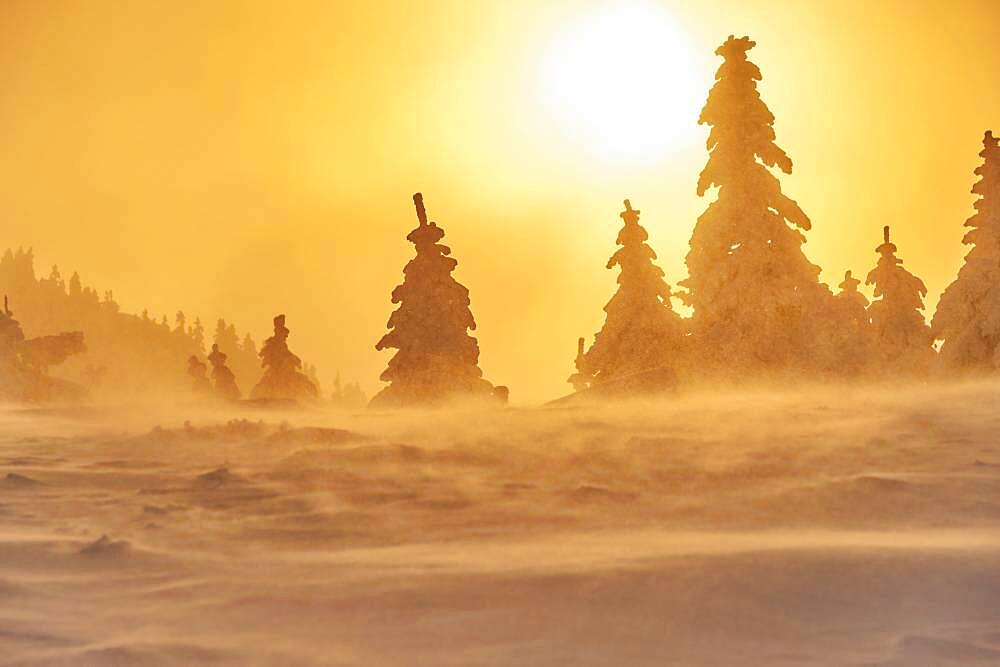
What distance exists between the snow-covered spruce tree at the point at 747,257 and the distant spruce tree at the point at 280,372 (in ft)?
109

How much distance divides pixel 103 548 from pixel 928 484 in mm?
6694

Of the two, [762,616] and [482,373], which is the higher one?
[482,373]

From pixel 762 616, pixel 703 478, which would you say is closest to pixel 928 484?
pixel 703 478

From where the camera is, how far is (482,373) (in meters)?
33.9

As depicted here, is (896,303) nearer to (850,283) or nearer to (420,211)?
(850,283)

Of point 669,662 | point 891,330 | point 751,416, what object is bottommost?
point 669,662

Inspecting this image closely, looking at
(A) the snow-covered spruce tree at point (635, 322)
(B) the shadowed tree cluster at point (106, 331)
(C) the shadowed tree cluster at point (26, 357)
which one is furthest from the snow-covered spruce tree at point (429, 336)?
(B) the shadowed tree cluster at point (106, 331)

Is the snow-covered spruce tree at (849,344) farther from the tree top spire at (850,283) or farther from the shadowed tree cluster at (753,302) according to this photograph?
the tree top spire at (850,283)

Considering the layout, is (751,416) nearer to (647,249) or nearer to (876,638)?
(876,638)

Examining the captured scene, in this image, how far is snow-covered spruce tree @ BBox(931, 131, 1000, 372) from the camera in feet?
98.6

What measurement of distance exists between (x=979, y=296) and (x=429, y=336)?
17.8 meters

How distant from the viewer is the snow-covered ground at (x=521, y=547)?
4.69m

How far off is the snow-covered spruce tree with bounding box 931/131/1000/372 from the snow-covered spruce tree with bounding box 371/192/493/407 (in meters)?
14.8

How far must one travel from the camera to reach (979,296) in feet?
102
